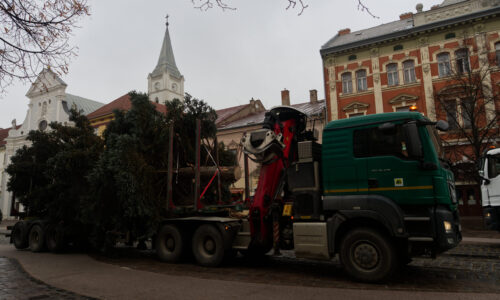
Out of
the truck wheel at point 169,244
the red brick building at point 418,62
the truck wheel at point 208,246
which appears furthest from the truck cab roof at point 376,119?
the red brick building at point 418,62

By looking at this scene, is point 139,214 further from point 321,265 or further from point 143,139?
point 321,265

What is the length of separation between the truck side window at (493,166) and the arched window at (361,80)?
45.3 ft

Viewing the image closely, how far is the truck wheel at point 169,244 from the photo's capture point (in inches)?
338

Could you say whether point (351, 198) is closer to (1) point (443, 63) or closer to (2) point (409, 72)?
(2) point (409, 72)

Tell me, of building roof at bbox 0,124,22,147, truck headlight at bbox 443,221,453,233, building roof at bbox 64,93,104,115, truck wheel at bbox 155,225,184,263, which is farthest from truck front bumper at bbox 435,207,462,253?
building roof at bbox 0,124,22,147

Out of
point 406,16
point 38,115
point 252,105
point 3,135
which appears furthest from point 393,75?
point 3,135

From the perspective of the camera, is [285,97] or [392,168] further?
[285,97]

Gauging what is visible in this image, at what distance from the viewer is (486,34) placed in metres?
20.6

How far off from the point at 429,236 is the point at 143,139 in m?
7.23

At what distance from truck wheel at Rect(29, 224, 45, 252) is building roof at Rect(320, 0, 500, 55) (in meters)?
20.4

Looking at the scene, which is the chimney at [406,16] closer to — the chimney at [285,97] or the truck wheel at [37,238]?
the chimney at [285,97]

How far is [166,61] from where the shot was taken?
64.8 meters

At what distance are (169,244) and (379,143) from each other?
5.70 metres

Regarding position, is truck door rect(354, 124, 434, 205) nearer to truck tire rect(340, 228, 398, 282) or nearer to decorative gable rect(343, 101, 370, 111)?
truck tire rect(340, 228, 398, 282)
